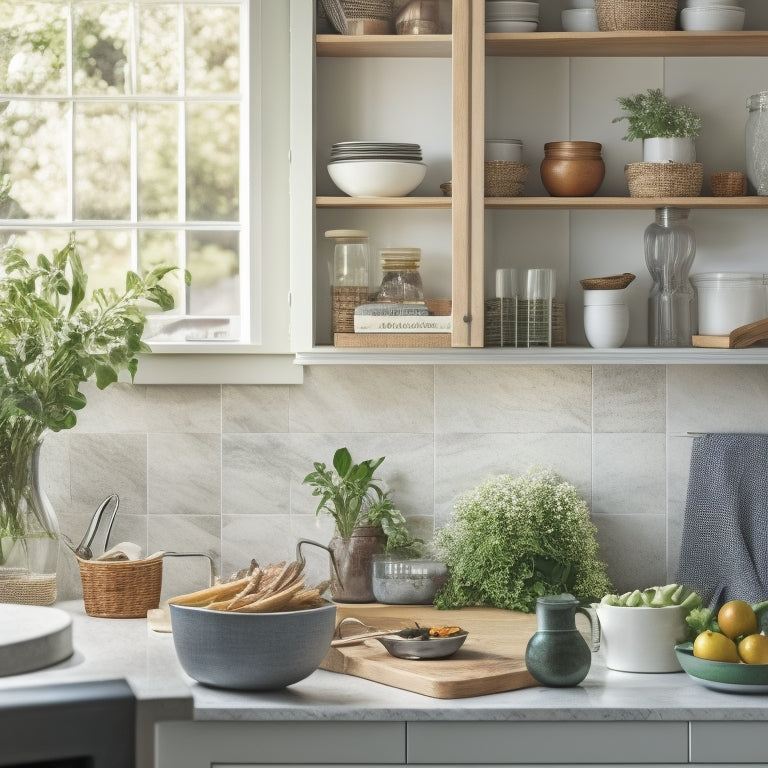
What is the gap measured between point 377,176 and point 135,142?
0.69 meters

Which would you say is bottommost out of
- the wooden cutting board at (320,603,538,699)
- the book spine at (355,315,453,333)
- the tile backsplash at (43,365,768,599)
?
the wooden cutting board at (320,603,538,699)

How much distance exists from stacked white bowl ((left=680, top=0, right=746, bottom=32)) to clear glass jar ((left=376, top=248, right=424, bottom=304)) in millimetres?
815

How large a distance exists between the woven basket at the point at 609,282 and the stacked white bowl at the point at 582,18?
1.91 ft

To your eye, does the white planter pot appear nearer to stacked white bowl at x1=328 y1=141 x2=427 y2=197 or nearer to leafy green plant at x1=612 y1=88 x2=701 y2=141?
leafy green plant at x1=612 y1=88 x2=701 y2=141

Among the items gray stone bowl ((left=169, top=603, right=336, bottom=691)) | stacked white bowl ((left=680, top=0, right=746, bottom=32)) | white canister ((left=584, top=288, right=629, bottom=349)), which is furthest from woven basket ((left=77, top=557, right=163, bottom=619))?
stacked white bowl ((left=680, top=0, right=746, bottom=32))

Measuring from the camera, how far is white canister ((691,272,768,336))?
2.46 meters

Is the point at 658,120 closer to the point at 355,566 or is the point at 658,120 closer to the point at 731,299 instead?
the point at 731,299

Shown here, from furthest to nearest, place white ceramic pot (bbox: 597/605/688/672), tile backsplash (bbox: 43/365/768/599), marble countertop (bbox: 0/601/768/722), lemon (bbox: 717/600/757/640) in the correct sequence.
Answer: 1. tile backsplash (bbox: 43/365/768/599)
2. white ceramic pot (bbox: 597/605/688/672)
3. lemon (bbox: 717/600/757/640)
4. marble countertop (bbox: 0/601/768/722)

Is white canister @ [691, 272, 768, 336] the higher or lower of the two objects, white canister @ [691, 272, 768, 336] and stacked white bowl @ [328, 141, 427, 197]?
the lower

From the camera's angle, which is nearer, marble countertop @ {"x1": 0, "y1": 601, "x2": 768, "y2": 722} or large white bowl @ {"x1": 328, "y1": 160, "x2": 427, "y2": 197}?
marble countertop @ {"x1": 0, "y1": 601, "x2": 768, "y2": 722}

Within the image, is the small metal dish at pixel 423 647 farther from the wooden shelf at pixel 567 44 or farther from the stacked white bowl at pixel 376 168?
the wooden shelf at pixel 567 44

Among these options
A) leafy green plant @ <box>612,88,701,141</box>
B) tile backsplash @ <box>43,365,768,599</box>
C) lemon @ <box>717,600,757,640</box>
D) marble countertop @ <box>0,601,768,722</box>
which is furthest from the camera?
tile backsplash @ <box>43,365,768,599</box>

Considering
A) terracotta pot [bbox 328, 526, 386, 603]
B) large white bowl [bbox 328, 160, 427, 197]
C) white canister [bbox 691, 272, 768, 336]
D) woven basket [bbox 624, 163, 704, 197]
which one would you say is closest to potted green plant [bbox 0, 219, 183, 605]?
large white bowl [bbox 328, 160, 427, 197]

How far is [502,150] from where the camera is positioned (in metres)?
2.45
